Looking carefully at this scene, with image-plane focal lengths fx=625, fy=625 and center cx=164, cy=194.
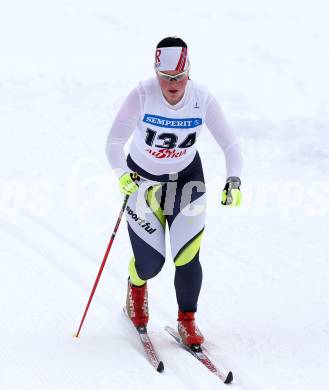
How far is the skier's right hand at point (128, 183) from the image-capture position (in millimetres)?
4504

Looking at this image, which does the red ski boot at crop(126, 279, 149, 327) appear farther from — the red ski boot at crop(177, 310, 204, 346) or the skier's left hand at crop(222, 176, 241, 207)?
the skier's left hand at crop(222, 176, 241, 207)

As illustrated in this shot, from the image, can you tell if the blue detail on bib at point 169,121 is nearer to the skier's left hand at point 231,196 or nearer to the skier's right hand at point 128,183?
the skier's right hand at point 128,183

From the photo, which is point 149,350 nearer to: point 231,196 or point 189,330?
point 189,330

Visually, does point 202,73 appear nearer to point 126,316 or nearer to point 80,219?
point 80,219

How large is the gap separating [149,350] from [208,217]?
10.5 ft

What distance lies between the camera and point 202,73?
13.6 m

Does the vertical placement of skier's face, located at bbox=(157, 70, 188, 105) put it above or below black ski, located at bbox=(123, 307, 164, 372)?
above

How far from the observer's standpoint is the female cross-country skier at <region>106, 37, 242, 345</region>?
4.48 metres

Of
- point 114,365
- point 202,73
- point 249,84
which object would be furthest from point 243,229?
point 202,73

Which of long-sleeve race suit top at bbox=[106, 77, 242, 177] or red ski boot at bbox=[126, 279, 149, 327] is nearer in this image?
long-sleeve race suit top at bbox=[106, 77, 242, 177]

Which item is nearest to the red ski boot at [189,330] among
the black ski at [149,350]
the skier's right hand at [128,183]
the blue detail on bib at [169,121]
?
the black ski at [149,350]

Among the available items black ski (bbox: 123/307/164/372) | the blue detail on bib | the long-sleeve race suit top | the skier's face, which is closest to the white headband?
the skier's face

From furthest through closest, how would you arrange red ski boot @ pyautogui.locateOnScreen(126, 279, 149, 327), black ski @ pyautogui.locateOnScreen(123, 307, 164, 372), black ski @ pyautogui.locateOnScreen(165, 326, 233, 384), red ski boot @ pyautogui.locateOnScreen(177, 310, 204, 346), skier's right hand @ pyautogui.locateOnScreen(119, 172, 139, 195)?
red ski boot @ pyautogui.locateOnScreen(126, 279, 149, 327) → red ski boot @ pyautogui.locateOnScreen(177, 310, 204, 346) → skier's right hand @ pyautogui.locateOnScreen(119, 172, 139, 195) → black ski @ pyautogui.locateOnScreen(123, 307, 164, 372) → black ski @ pyautogui.locateOnScreen(165, 326, 233, 384)

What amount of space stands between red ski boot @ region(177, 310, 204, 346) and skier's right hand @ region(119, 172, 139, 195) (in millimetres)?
1083
